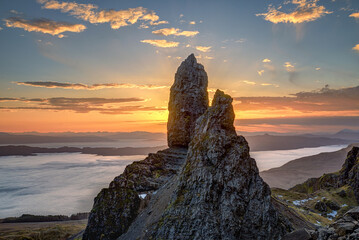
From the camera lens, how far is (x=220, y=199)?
31.6m

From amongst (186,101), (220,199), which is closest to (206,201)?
(220,199)

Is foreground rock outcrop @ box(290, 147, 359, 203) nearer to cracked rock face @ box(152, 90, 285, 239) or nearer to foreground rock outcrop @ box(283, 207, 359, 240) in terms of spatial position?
cracked rock face @ box(152, 90, 285, 239)

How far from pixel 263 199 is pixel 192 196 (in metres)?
9.96

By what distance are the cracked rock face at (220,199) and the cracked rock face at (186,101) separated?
126 feet

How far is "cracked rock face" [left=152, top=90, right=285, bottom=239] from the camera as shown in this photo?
29422 mm

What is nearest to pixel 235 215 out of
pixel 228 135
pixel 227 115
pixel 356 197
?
pixel 228 135

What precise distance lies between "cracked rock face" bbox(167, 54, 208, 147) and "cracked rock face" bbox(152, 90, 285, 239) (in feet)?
126

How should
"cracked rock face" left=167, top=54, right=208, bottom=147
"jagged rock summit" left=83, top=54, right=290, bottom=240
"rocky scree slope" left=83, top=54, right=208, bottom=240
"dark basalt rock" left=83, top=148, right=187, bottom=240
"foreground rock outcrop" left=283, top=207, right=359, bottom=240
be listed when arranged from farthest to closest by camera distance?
"cracked rock face" left=167, top=54, right=208, bottom=147 < "rocky scree slope" left=83, top=54, right=208, bottom=240 < "dark basalt rock" left=83, top=148, right=187, bottom=240 < "jagged rock summit" left=83, top=54, right=290, bottom=240 < "foreground rock outcrop" left=283, top=207, right=359, bottom=240

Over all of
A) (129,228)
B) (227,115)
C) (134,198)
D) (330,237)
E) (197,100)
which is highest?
(197,100)

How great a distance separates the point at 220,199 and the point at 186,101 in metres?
48.5

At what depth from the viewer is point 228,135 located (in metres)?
37.6

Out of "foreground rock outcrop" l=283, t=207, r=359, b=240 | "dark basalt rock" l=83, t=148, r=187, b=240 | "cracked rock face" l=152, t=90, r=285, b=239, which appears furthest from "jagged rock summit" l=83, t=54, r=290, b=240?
"foreground rock outcrop" l=283, t=207, r=359, b=240

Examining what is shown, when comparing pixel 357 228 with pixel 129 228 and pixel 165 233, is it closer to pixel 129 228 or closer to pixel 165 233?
pixel 165 233

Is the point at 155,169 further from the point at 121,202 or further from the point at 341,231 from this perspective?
the point at 341,231
